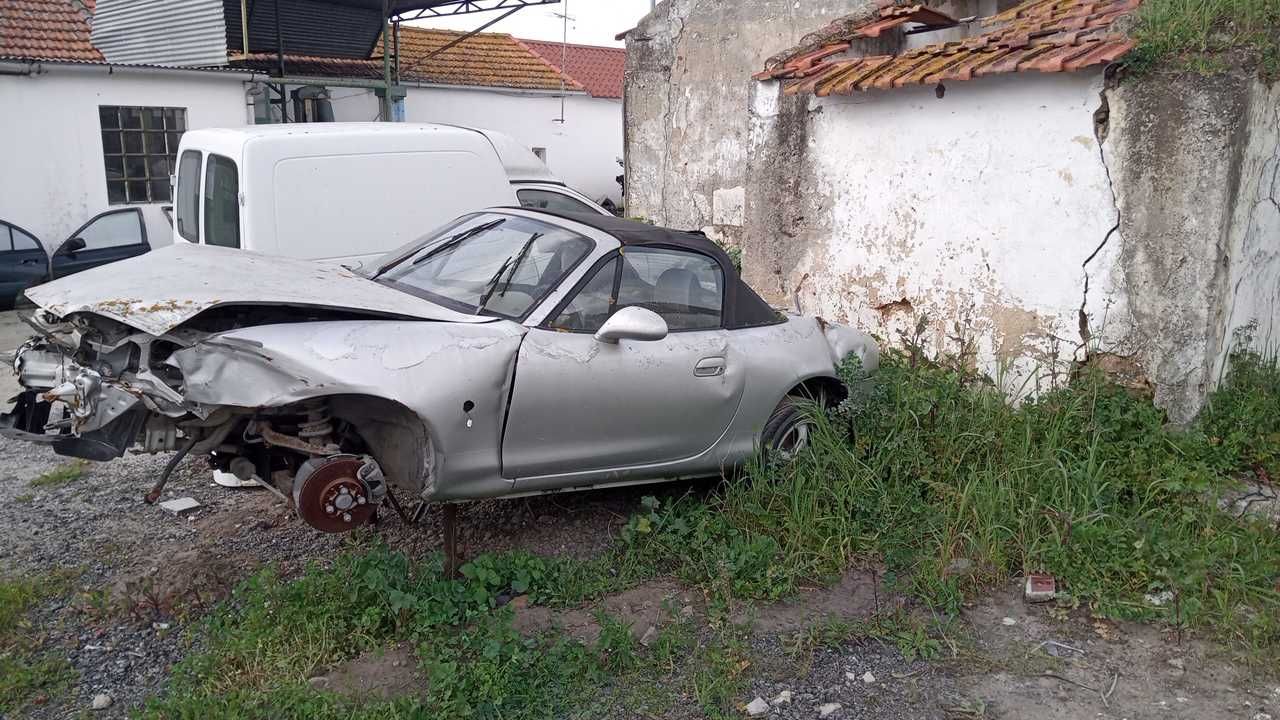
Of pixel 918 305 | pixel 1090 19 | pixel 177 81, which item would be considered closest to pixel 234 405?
pixel 918 305

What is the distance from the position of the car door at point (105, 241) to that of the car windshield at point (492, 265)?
8.41 meters

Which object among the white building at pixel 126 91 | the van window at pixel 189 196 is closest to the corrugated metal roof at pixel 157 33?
the white building at pixel 126 91

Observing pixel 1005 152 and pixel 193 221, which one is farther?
pixel 193 221

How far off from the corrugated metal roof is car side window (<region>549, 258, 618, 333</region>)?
11803 mm

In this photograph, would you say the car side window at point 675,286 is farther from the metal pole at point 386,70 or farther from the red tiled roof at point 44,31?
the red tiled roof at point 44,31

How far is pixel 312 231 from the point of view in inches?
288

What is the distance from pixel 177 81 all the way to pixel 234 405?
12.5 m

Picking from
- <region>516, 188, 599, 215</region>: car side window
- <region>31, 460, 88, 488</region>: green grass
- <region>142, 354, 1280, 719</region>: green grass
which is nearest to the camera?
<region>142, 354, 1280, 719</region>: green grass

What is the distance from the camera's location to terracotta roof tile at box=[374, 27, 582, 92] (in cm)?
1817

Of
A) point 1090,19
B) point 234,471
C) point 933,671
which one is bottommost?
point 933,671

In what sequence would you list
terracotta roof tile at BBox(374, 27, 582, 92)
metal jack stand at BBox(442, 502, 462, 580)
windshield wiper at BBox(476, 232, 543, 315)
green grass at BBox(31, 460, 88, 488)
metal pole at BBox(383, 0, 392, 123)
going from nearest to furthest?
metal jack stand at BBox(442, 502, 462, 580)
windshield wiper at BBox(476, 232, 543, 315)
green grass at BBox(31, 460, 88, 488)
metal pole at BBox(383, 0, 392, 123)
terracotta roof tile at BBox(374, 27, 582, 92)

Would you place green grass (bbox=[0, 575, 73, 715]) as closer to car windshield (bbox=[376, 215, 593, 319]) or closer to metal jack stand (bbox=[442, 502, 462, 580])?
metal jack stand (bbox=[442, 502, 462, 580])

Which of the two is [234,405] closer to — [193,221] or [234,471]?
[234,471]

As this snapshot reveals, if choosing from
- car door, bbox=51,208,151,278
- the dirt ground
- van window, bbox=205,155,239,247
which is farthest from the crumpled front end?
car door, bbox=51,208,151,278
